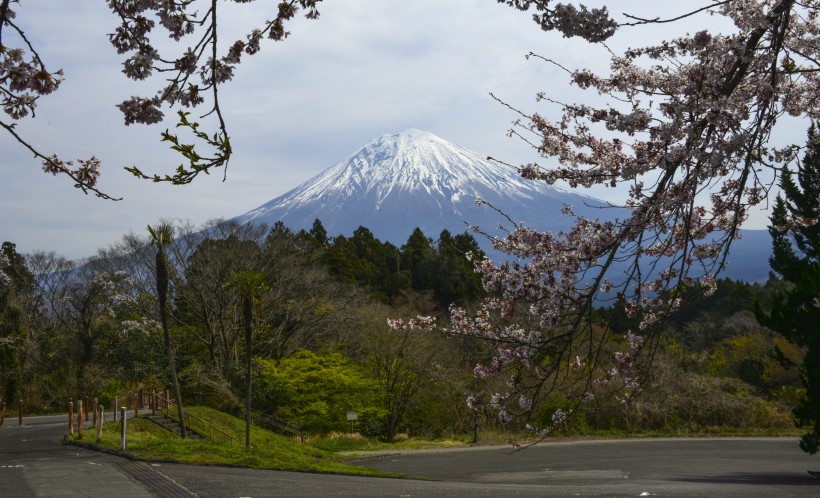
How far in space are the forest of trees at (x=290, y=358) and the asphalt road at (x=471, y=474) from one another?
10.1 ft

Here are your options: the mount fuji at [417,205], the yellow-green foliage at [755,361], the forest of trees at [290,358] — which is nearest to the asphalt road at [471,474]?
the forest of trees at [290,358]

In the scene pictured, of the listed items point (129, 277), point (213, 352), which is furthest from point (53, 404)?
point (213, 352)

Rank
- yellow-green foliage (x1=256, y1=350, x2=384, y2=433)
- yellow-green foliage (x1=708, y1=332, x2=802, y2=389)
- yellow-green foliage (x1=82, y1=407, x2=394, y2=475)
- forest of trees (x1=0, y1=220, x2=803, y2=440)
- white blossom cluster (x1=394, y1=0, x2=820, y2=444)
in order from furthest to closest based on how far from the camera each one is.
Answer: yellow-green foliage (x1=708, y1=332, x2=802, y2=389), forest of trees (x1=0, y1=220, x2=803, y2=440), yellow-green foliage (x1=256, y1=350, x2=384, y2=433), yellow-green foliage (x1=82, y1=407, x2=394, y2=475), white blossom cluster (x1=394, y1=0, x2=820, y2=444)

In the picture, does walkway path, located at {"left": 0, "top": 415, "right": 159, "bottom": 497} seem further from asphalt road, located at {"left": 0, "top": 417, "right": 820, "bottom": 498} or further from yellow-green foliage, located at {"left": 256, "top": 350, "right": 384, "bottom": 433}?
yellow-green foliage, located at {"left": 256, "top": 350, "right": 384, "bottom": 433}

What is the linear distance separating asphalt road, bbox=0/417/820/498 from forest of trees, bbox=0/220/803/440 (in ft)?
10.1

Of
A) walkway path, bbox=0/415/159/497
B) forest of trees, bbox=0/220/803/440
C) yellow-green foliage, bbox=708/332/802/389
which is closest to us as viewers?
walkway path, bbox=0/415/159/497

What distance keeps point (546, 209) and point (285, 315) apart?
138 m

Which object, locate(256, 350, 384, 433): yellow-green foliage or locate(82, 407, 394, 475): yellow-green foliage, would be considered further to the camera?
locate(256, 350, 384, 433): yellow-green foliage

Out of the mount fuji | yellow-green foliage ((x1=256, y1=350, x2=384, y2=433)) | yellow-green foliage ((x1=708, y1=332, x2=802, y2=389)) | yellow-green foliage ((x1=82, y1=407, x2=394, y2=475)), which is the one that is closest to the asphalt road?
yellow-green foliage ((x1=82, y1=407, x2=394, y2=475))

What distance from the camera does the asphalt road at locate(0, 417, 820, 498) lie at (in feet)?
36.2

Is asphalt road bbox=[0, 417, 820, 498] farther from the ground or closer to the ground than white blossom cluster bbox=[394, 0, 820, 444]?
closer to the ground

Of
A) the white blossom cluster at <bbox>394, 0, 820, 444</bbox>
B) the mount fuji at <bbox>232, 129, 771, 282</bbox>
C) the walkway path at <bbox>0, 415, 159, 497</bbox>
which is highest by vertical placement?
the mount fuji at <bbox>232, 129, 771, 282</bbox>

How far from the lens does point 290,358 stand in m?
29.0

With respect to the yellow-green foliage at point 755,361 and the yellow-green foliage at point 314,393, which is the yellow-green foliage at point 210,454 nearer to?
the yellow-green foliage at point 314,393
